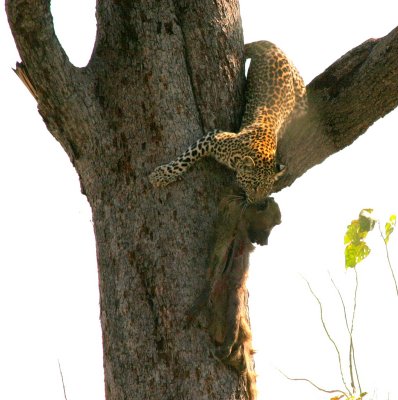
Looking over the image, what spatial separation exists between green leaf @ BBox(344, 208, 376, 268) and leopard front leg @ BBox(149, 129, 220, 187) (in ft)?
3.94

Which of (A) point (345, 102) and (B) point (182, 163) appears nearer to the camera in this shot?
(B) point (182, 163)

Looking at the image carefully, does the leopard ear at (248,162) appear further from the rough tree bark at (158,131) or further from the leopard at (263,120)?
the rough tree bark at (158,131)

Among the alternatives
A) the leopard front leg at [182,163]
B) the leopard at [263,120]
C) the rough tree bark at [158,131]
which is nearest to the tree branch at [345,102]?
the rough tree bark at [158,131]

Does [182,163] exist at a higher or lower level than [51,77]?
lower

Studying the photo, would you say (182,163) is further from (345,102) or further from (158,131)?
(345,102)

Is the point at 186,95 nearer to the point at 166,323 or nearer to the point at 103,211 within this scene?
the point at 103,211

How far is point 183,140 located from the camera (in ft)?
22.5

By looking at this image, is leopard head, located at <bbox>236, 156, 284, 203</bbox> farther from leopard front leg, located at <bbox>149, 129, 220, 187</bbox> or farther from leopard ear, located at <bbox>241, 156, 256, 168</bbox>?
leopard front leg, located at <bbox>149, 129, 220, 187</bbox>

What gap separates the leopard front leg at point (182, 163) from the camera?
6.55 metres

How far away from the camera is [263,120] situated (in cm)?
834

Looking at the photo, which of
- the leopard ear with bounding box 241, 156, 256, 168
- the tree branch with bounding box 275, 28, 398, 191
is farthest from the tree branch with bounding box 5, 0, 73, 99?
the leopard ear with bounding box 241, 156, 256, 168

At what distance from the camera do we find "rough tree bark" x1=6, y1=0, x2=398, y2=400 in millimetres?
6383

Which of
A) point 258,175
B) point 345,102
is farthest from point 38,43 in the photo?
point 258,175

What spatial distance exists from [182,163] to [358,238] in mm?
1439
